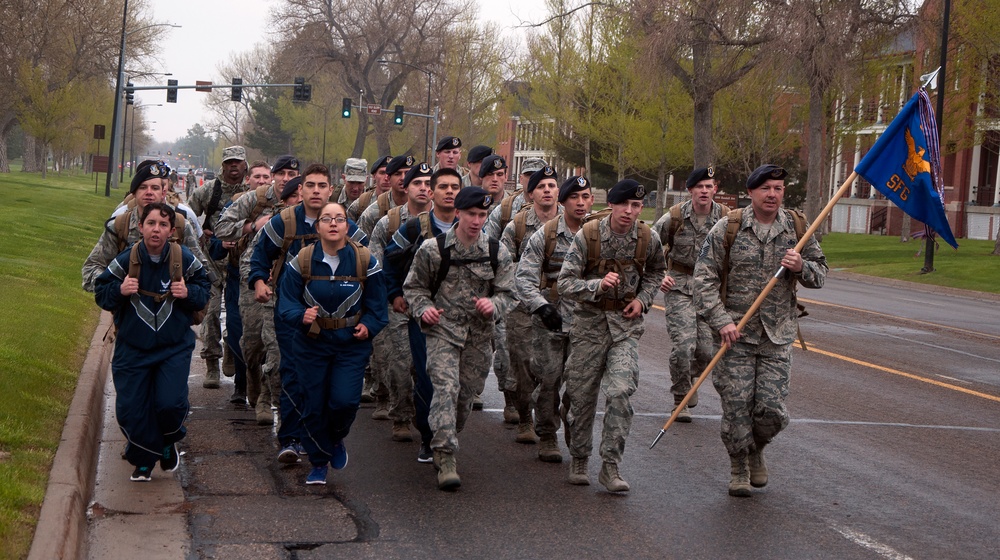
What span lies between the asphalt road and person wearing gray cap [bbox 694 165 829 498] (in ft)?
1.15

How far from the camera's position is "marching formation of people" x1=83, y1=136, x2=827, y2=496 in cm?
731

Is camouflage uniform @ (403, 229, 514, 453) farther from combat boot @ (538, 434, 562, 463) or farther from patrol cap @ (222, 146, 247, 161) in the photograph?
patrol cap @ (222, 146, 247, 161)

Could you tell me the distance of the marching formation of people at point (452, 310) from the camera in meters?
7.31

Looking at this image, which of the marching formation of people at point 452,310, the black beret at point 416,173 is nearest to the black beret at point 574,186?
the marching formation of people at point 452,310

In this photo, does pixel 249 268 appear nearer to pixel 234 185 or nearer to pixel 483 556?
pixel 234 185

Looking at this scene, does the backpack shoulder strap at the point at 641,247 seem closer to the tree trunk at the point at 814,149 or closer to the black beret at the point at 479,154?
the black beret at the point at 479,154

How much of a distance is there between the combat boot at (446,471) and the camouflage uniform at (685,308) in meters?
3.16

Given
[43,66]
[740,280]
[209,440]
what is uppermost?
[43,66]

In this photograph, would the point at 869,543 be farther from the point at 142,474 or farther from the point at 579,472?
the point at 142,474

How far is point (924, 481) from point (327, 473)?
12.6 feet

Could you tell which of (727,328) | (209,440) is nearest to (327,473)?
(209,440)

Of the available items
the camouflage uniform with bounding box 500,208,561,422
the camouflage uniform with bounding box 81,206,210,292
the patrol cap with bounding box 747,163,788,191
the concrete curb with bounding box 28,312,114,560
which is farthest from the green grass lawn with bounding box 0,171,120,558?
the patrol cap with bounding box 747,163,788,191

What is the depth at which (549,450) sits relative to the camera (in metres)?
8.41

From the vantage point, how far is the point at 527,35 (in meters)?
55.0
